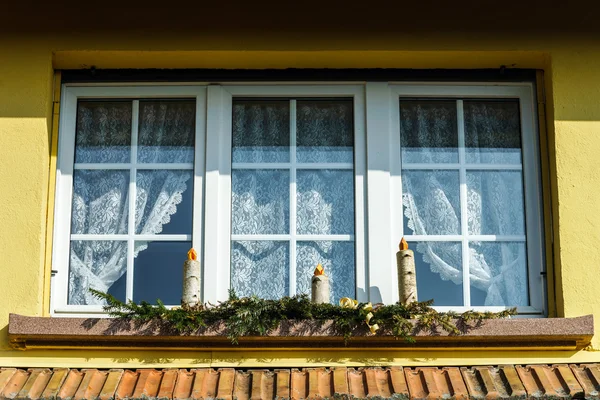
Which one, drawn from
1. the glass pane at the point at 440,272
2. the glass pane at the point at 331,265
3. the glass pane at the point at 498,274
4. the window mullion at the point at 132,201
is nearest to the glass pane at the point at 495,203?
the glass pane at the point at 498,274

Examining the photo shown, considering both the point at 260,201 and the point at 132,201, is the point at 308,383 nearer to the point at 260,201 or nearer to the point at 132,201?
the point at 260,201

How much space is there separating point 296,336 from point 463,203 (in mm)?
1457

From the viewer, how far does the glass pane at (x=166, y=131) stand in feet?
24.5

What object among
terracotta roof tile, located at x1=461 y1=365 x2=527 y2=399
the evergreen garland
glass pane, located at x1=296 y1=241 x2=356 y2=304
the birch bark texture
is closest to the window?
glass pane, located at x1=296 y1=241 x2=356 y2=304

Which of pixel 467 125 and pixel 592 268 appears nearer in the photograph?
pixel 592 268

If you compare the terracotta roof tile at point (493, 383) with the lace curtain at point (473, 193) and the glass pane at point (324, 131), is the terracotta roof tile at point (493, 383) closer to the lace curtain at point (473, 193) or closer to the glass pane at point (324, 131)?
the lace curtain at point (473, 193)

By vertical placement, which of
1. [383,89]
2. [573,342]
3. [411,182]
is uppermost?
[383,89]

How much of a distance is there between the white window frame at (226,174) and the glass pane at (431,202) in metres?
0.31

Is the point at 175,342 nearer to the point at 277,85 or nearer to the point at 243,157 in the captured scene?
the point at 243,157

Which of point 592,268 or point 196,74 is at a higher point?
point 196,74

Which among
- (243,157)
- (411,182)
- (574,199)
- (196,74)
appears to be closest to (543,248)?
(574,199)

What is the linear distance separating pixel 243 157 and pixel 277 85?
51 cm

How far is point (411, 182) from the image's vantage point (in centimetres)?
742

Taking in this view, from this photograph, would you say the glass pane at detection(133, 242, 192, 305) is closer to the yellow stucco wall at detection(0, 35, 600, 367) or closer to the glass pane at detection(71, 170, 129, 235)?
the glass pane at detection(71, 170, 129, 235)
